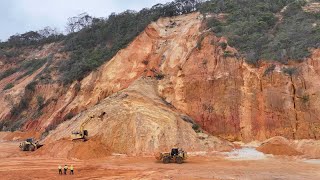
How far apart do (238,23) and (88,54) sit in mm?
18479

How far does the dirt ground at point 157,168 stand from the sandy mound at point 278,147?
1.02 m

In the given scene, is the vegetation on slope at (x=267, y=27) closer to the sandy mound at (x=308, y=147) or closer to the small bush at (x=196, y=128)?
the small bush at (x=196, y=128)

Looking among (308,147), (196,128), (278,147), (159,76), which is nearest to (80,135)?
(196,128)

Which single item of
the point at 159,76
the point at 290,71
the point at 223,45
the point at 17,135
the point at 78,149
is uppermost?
the point at 223,45

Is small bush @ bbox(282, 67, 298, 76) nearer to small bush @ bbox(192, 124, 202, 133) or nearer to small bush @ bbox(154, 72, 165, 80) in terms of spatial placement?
small bush @ bbox(192, 124, 202, 133)

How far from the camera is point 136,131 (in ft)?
89.5

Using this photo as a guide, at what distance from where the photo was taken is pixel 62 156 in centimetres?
2567

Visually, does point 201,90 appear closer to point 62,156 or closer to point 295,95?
point 295,95

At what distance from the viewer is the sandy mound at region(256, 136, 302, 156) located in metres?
25.0

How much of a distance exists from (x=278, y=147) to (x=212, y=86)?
28.2 ft

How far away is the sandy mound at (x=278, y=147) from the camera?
25008 mm

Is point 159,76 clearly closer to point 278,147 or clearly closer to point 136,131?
point 136,131

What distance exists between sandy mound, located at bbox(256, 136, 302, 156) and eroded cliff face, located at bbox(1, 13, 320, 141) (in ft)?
5.98

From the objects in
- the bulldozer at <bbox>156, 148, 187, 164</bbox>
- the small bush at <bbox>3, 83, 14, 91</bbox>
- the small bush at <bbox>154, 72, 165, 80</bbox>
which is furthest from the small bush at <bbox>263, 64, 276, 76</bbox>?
the small bush at <bbox>3, 83, 14, 91</bbox>
